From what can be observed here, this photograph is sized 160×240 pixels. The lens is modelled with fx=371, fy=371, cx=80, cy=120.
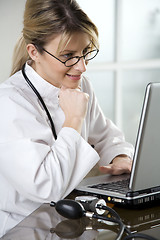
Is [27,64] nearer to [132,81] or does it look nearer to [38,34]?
[38,34]

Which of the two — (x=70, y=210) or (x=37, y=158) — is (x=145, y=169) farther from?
(x=37, y=158)

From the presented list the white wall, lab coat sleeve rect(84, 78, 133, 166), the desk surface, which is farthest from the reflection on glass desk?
the white wall

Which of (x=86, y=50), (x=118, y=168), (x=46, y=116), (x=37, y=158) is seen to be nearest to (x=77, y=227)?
(x=37, y=158)

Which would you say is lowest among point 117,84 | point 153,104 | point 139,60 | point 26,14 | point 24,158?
point 117,84

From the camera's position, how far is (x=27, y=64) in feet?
4.96

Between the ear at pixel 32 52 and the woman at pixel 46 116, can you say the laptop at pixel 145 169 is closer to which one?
the woman at pixel 46 116

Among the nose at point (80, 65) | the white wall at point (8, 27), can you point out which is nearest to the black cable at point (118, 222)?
the nose at point (80, 65)

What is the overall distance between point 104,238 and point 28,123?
1.94ft

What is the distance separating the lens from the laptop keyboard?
1.03 meters

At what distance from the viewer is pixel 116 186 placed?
1.08 m

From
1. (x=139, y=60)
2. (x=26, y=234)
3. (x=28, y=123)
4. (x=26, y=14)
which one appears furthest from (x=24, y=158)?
(x=139, y=60)

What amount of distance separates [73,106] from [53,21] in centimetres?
32

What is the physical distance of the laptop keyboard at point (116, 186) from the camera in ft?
3.36

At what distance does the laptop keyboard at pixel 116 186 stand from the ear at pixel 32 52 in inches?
23.7
